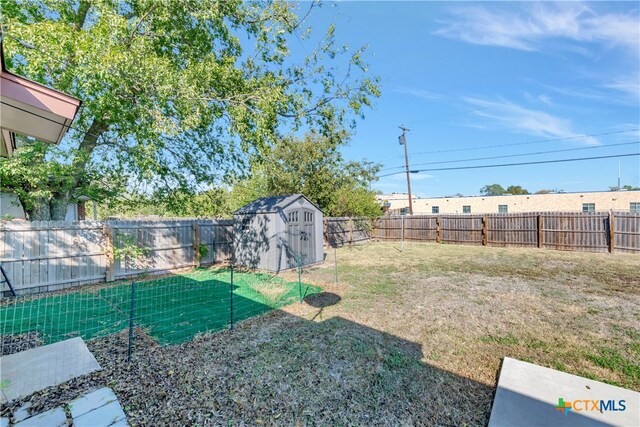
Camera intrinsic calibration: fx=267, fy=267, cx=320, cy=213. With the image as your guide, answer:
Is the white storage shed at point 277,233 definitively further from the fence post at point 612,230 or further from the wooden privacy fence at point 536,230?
the fence post at point 612,230

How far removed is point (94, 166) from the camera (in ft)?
22.4

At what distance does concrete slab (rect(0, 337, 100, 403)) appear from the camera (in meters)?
2.32

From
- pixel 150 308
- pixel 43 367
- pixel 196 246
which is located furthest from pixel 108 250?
pixel 43 367

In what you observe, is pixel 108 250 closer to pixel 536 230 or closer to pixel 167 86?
pixel 167 86

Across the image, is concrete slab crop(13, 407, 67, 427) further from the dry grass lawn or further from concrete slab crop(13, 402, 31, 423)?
the dry grass lawn

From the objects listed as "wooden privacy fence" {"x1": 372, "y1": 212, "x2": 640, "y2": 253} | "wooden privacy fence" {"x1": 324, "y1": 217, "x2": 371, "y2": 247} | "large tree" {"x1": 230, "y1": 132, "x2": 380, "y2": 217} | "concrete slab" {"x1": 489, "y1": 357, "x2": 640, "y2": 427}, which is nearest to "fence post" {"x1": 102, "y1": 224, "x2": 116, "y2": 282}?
"concrete slab" {"x1": 489, "y1": 357, "x2": 640, "y2": 427}

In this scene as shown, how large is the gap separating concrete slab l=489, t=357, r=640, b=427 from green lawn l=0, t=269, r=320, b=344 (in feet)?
10.6

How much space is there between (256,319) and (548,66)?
13410 millimetres

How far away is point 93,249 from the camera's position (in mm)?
6582

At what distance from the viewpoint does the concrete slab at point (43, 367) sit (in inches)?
91.4

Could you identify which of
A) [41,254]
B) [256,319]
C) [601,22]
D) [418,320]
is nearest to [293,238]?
[256,319]

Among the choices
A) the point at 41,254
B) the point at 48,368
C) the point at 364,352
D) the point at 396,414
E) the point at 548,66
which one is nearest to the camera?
the point at 396,414

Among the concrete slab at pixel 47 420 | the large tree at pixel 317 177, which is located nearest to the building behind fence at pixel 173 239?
the large tree at pixel 317 177

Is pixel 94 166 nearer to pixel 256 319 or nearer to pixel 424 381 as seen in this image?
pixel 256 319
